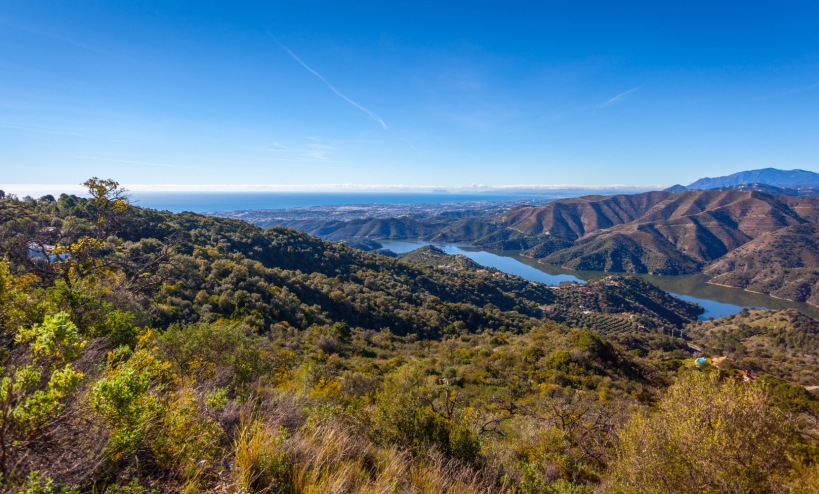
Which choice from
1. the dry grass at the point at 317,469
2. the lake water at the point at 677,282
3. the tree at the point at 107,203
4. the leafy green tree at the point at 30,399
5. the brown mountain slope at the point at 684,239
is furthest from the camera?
the brown mountain slope at the point at 684,239

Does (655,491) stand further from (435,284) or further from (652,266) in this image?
(652,266)

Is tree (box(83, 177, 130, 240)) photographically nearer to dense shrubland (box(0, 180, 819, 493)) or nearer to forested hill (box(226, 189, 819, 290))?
dense shrubland (box(0, 180, 819, 493))

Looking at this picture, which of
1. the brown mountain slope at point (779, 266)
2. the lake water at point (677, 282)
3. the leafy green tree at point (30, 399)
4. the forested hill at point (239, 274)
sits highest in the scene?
the leafy green tree at point (30, 399)

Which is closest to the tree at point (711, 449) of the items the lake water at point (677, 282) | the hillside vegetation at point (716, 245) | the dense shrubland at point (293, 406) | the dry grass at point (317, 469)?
the dense shrubland at point (293, 406)

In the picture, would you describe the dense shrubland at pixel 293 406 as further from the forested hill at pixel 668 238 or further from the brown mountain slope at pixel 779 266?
the forested hill at pixel 668 238

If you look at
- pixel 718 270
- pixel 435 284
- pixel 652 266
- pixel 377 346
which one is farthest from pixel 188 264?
pixel 718 270

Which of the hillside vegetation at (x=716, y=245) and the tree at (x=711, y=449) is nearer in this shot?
the tree at (x=711, y=449)
